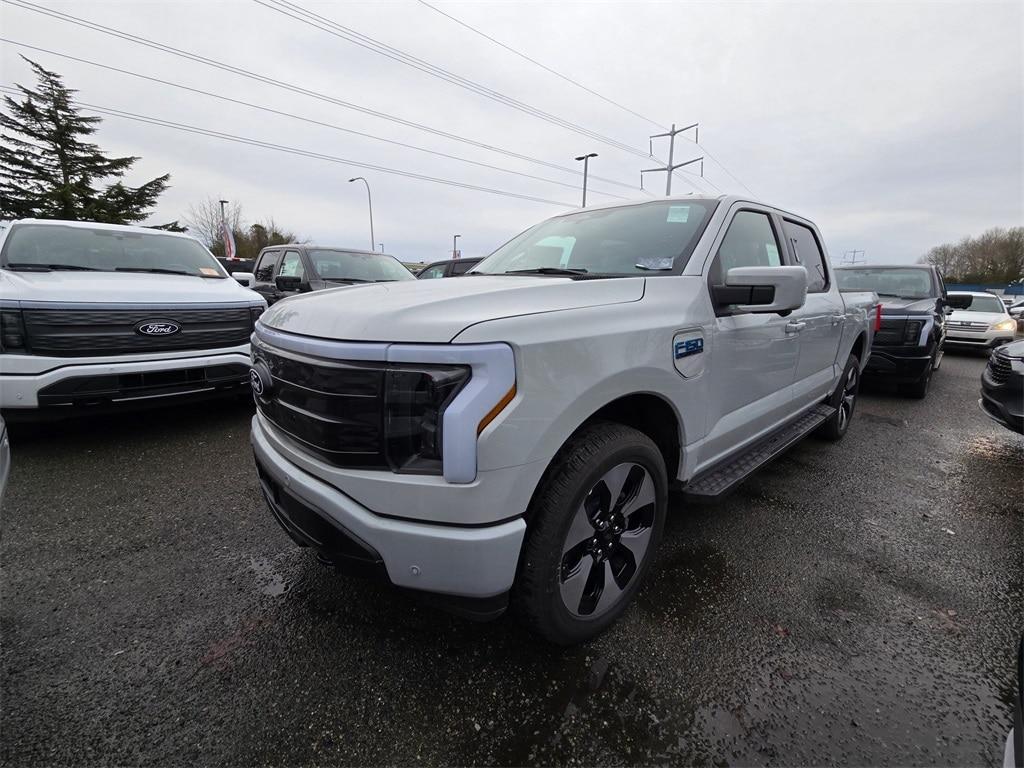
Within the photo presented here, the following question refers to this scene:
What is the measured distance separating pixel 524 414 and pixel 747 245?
6.87ft

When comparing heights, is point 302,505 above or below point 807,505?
above

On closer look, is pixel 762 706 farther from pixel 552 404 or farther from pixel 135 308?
pixel 135 308

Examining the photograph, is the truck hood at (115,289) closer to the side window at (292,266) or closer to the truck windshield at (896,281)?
the side window at (292,266)

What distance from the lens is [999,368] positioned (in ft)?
12.9

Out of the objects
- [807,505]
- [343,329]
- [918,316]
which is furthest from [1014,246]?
[343,329]

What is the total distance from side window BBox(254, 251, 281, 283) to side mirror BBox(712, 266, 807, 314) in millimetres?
7644

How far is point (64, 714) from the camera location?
1.52 meters

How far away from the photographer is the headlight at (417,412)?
53.5 inches

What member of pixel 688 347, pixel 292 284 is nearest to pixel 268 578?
pixel 688 347

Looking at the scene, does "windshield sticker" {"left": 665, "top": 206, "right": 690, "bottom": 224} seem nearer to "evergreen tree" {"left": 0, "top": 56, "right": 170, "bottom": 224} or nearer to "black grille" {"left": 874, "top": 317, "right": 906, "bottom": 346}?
"black grille" {"left": 874, "top": 317, "right": 906, "bottom": 346}

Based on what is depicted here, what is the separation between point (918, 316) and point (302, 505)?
7417mm

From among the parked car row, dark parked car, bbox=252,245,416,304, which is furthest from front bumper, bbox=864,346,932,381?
dark parked car, bbox=252,245,416,304

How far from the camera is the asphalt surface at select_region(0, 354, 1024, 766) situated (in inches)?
57.7

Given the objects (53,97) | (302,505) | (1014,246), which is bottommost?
(302,505)
